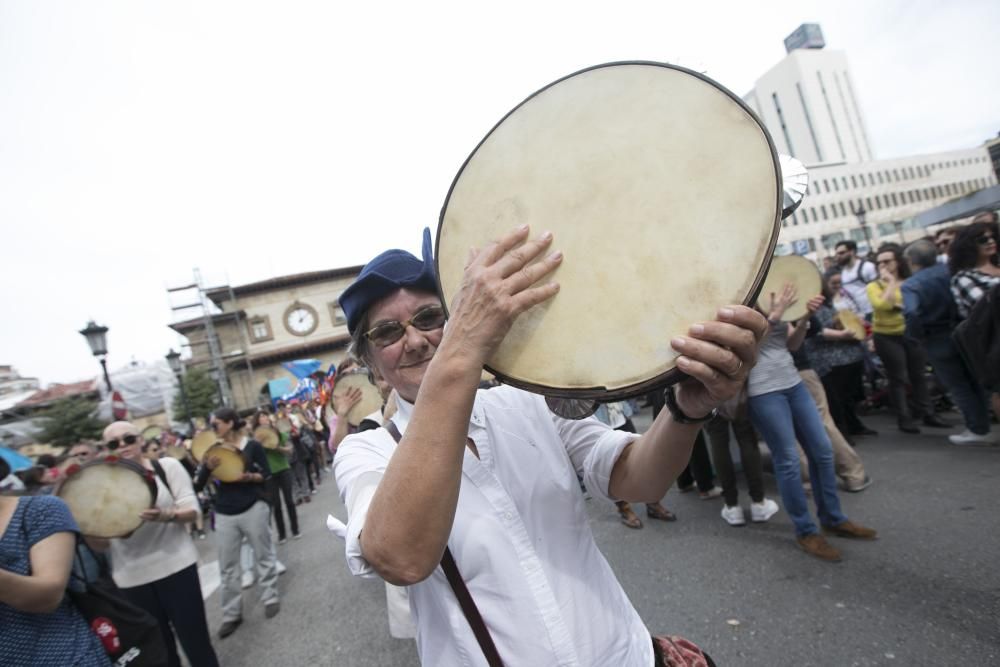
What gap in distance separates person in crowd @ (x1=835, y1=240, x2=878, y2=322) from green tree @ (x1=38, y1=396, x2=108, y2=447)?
31.9 meters

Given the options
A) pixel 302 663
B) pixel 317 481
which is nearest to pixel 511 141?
pixel 302 663

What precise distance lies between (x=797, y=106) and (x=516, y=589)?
9874 centimetres

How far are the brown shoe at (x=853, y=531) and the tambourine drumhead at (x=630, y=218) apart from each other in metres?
3.74

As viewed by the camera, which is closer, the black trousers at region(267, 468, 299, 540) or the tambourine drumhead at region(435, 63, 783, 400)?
the tambourine drumhead at region(435, 63, 783, 400)

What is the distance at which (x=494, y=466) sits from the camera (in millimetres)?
1239

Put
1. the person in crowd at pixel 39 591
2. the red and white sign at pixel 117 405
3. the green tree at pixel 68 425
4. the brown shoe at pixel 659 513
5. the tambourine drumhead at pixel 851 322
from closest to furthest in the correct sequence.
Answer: the person in crowd at pixel 39 591
the brown shoe at pixel 659 513
the tambourine drumhead at pixel 851 322
the red and white sign at pixel 117 405
the green tree at pixel 68 425

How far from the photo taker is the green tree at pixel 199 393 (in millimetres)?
29969

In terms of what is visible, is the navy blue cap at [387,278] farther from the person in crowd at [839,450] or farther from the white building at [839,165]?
the white building at [839,165]

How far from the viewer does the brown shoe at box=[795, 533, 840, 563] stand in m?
3.35

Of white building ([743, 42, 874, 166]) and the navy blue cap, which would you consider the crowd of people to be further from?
white building ([743, 42, 874, 166])

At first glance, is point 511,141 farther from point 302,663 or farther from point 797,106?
point 797,106

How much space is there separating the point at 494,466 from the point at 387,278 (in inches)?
22.7

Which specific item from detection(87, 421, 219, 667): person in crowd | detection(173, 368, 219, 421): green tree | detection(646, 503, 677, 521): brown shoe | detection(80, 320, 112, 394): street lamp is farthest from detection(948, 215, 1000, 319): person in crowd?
detection(173, 368, 219, 421): green tree

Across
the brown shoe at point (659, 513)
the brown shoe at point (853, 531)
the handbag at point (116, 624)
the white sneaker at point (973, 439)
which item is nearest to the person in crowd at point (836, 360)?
the white sneaker at point (973, 439)
